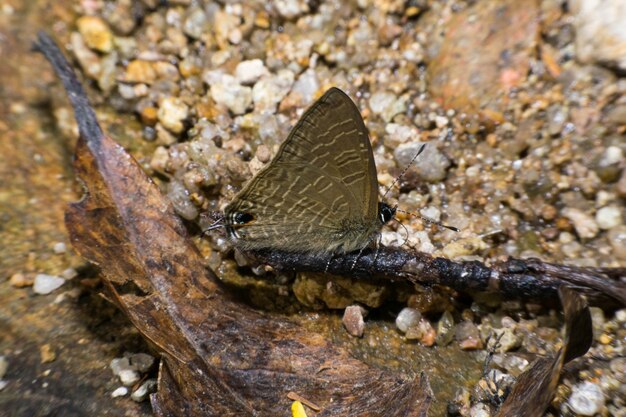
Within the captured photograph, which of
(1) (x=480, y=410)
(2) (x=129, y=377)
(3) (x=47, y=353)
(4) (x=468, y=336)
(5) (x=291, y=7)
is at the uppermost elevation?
(5) (x=291, y=7)

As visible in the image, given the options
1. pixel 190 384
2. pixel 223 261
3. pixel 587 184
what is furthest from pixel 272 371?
pixel 587 184

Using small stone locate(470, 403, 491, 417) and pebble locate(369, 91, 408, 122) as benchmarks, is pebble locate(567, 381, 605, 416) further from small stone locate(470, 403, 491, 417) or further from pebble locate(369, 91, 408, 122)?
pebble locate(369, 91, 408, 122)

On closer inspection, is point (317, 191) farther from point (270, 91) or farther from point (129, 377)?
point (129, 377)

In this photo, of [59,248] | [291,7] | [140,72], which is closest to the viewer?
[59,248]

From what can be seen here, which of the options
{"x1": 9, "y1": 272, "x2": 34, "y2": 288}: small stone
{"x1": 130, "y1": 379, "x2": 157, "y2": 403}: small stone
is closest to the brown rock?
{"x1": 130, "y1": 379, "x2": 157, "y2": 403}: small stone

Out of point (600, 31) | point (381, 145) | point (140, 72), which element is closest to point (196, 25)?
point (140, 72)

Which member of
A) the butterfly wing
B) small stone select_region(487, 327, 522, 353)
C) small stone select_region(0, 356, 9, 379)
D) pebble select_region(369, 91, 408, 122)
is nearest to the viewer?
small stone select_region(0, 356, 9, 379)

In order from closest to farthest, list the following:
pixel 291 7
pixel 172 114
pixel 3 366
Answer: pixel 3 366
pixel 172 114
pixel 291 7
